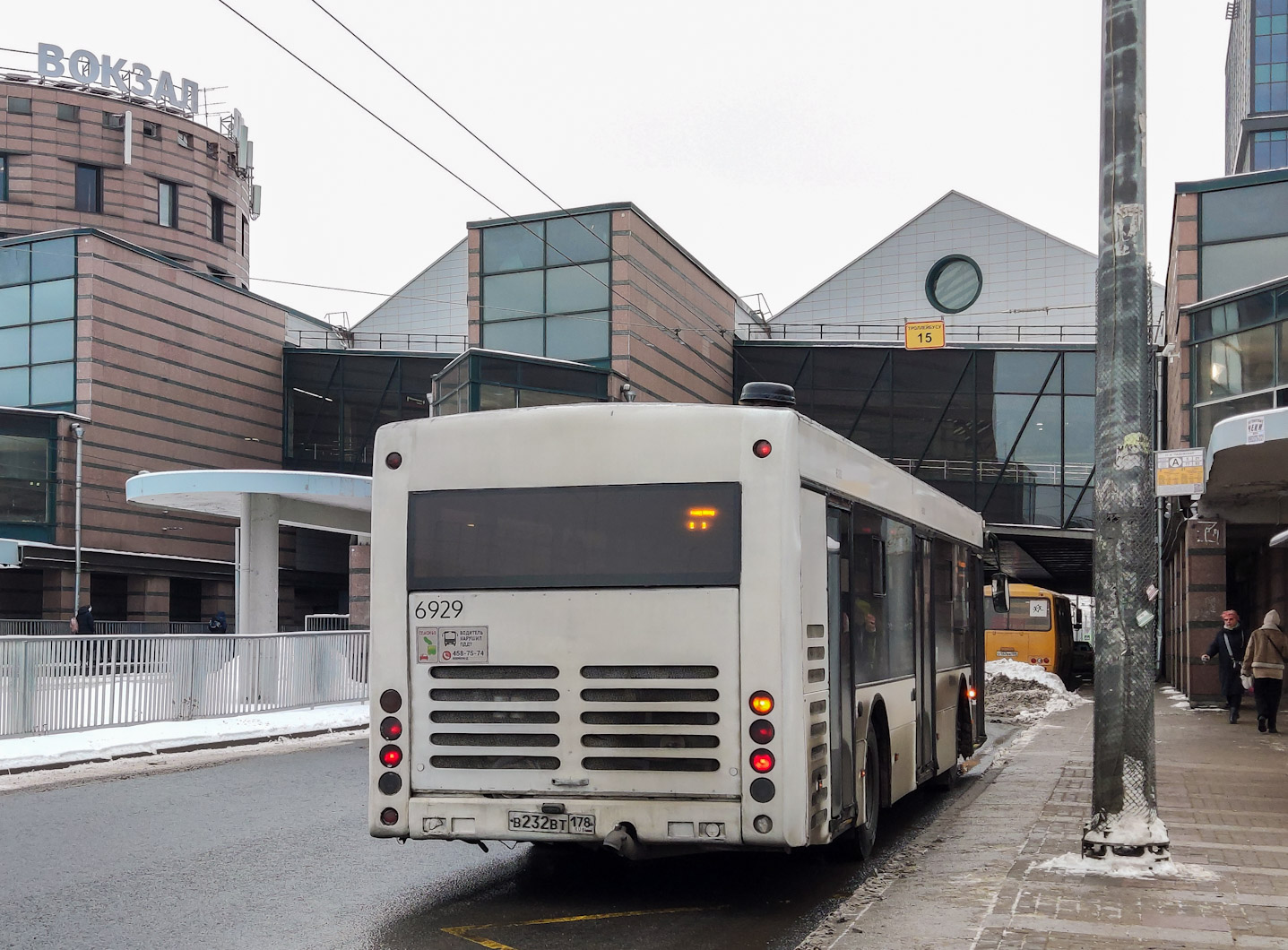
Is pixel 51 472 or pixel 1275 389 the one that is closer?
pixel 1275 389

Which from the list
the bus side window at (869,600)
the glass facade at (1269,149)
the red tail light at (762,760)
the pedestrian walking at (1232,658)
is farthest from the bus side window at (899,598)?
the glass facade at (1269,149)

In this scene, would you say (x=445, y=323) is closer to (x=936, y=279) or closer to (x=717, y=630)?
(x=936, y=279)

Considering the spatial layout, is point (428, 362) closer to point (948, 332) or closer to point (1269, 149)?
point (948, 332)

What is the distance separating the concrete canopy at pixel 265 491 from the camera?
26500 mm

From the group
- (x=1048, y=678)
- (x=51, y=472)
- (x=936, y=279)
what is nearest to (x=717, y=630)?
(x=1048, y=678)

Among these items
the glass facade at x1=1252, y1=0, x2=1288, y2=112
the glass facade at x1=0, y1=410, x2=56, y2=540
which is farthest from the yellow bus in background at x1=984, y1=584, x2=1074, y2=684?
the glass facade at x1=1252, y1=0, x2=1288, y2=112

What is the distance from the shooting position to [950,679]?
41.5 feet

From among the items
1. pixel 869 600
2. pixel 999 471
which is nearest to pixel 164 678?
pixel 869 600

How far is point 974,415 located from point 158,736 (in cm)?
3103

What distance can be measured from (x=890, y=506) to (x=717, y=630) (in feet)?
9.42

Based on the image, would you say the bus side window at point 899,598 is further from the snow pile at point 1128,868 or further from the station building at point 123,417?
the station building at point 123,417

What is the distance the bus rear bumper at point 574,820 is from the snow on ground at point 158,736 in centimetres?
896

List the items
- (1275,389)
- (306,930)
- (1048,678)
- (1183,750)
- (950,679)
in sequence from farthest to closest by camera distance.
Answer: (1048,678), (1275,389), (1183,750), (950,679), (306,930)

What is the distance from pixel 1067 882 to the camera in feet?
26.0
